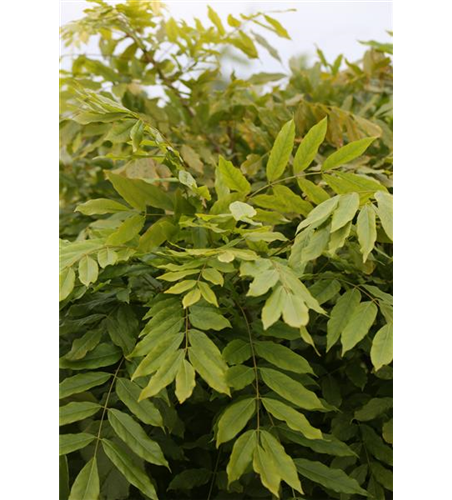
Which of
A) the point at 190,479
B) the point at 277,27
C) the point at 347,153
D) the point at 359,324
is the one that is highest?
the point at 277,27

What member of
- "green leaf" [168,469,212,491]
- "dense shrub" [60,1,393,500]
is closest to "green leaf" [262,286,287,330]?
"dense shrub" [60,1,393,500]

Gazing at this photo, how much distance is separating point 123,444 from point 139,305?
18cm

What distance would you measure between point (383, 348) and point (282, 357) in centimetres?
11

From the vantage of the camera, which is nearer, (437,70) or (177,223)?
(437,70)

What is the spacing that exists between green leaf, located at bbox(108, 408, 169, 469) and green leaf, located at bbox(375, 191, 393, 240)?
0.34 m

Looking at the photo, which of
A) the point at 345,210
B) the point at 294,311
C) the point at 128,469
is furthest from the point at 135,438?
the point at 345,210

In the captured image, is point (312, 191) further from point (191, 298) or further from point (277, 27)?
point (277, 27)

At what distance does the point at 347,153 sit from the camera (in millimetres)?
765

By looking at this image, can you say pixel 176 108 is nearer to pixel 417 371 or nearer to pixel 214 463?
pixel 214 463

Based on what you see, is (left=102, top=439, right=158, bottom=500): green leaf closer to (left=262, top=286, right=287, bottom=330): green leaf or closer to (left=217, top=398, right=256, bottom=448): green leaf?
(left=217, top=398, right=256, bottom=448): green leaf

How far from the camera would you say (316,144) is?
0.78 meters

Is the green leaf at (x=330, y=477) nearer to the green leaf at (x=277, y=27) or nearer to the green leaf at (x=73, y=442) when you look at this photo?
the green leaf at (x=73, y=442)

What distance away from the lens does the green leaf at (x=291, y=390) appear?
640mm
